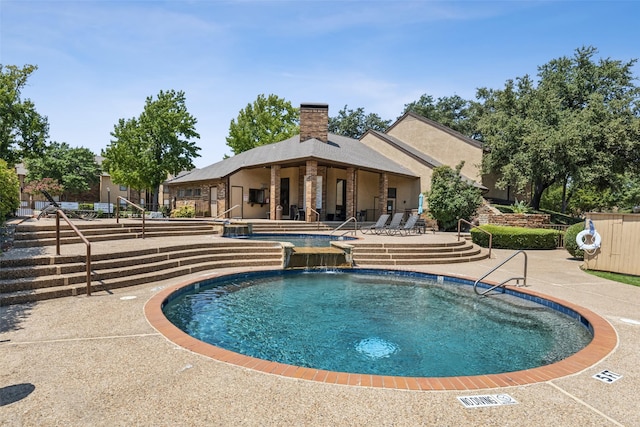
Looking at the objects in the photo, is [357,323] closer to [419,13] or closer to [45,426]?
[45,426]

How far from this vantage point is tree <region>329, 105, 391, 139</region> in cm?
4934

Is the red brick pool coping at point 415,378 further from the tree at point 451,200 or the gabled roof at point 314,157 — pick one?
the gabled roof at point 314,157

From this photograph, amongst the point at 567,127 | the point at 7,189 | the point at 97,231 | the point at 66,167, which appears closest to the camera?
the point at 7,189

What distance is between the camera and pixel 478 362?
4.49m

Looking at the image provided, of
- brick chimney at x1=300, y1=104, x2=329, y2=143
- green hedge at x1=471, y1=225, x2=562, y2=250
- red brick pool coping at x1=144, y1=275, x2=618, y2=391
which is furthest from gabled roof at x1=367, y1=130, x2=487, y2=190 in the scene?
red brick pool coping at x1=144, y1=275, x2=618, y2=391

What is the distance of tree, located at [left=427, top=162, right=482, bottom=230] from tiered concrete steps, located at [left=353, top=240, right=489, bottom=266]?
7.58m

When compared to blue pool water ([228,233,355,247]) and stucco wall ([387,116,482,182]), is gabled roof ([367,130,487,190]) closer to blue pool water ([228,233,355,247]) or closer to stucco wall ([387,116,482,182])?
stucco wall ([387,116,482,182])

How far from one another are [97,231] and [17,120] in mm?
27694

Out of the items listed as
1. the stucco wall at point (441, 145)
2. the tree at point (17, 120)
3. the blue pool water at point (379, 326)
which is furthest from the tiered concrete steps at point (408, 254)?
the tree at point (17, 120)

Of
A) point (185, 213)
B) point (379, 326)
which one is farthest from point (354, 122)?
point (379, 326)

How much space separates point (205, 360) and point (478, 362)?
3522mm

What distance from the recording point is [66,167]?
35.6 metres

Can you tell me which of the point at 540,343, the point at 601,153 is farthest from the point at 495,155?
the point at 540,343

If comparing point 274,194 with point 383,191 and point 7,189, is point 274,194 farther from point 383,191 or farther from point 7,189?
point 7,189
